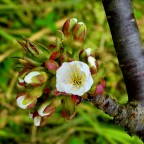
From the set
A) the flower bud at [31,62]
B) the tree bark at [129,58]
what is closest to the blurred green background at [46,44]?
the tree bark at [129,58]

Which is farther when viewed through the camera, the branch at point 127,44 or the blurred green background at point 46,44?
the blurred green background at point 46,44

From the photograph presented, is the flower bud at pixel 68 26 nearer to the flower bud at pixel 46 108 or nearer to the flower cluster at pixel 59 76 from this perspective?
the flower cluster at pixel 59 76

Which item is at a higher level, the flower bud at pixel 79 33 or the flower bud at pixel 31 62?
the flower bud at pixel 79 33

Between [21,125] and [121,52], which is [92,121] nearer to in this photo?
[21,125]

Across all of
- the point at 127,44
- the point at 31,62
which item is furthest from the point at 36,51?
the point at 127,44

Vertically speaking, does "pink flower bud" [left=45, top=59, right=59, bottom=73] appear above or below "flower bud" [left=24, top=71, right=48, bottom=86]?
above

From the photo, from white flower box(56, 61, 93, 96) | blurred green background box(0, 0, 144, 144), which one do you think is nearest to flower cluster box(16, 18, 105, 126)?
white flower box(56, 61, 93, 96)

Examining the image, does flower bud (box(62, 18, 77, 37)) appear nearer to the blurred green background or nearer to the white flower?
the white flower

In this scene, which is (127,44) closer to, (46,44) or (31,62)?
(31,62)

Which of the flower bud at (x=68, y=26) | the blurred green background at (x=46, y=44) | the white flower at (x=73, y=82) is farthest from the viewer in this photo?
the blurred green background at (x=46, y=44)
